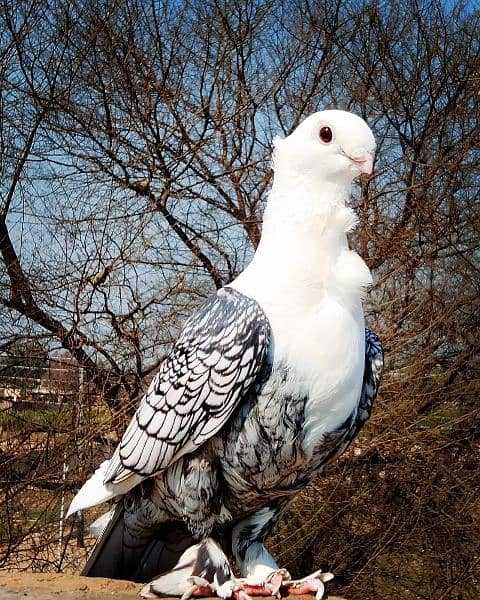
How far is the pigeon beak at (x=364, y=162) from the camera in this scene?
1.66 m

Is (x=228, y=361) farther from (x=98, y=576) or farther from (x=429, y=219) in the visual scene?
(x=429, y=219)

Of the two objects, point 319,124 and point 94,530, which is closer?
point 319,124

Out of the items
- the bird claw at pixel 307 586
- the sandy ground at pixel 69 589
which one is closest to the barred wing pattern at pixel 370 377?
the bird claw at pixel 307 586

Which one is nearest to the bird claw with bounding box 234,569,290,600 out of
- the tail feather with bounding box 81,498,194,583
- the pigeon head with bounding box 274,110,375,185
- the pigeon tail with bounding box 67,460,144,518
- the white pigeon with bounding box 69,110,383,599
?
the white pigeon with bounding box 69,110,383,599

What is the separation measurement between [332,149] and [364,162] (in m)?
0.09

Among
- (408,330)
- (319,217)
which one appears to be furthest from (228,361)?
(408,330)

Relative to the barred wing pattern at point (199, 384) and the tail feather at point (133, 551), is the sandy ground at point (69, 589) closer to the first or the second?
the tail feather at point (133, 551)

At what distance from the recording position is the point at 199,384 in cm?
167

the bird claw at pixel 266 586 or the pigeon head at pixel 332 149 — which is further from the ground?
the pigeon head at pixel 332 149

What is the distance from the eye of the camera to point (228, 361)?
162cm

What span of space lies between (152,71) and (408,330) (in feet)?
9.00

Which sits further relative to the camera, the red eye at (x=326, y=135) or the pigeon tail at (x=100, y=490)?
the pigeon tail at (x=100, y=490)

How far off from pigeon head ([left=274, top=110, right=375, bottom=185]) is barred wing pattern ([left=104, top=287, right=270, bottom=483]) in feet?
1.25

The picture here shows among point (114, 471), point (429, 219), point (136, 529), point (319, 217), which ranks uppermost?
point (429, 219)
